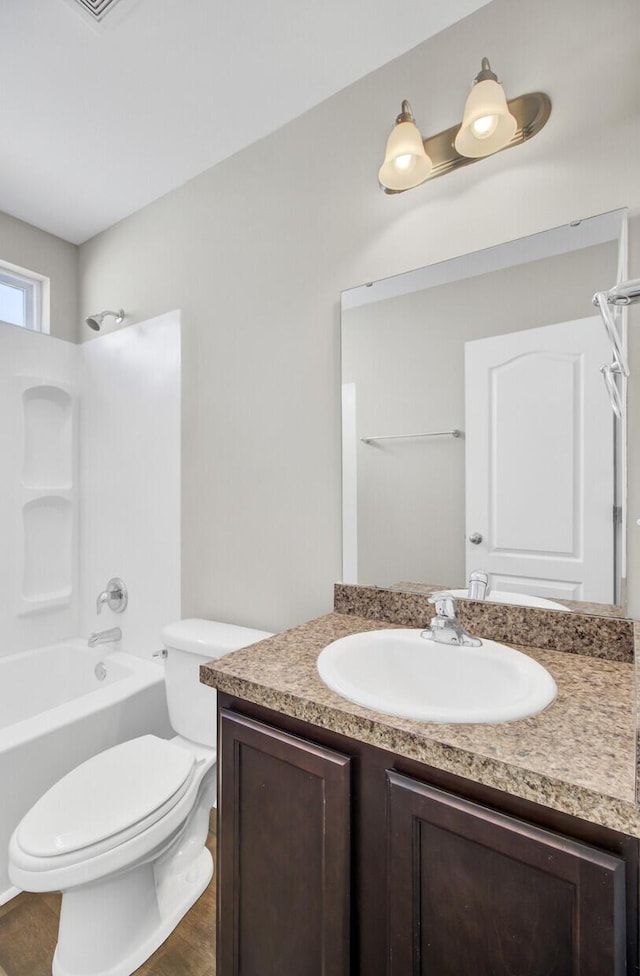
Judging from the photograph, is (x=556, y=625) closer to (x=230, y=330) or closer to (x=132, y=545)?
(x=230, y=330)

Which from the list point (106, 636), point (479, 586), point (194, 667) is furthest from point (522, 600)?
point (106, 636)

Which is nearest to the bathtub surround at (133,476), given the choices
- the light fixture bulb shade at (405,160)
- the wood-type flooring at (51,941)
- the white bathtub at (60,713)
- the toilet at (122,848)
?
the white bathtub at (60,713)

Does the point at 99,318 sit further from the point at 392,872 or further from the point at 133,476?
the point at 392,872

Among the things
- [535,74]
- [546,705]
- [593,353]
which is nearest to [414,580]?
[546,705]

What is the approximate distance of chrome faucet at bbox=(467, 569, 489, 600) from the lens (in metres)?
1.26

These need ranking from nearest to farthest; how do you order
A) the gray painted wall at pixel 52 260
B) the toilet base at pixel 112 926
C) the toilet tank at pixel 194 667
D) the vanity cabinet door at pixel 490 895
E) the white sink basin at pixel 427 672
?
1. the vanity cabinet door at pixel 490 895
2. the white sink basin at pixel 427 672
3. the toilet base at pixel 112 926
4. the toilet tank at pixel 194 667
5. the gray painted wall at pixel 52 260

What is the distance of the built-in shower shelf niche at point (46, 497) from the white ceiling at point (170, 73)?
97 cm

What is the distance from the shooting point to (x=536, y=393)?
3.98 ft

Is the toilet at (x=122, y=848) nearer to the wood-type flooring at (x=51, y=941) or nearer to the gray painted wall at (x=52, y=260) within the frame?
the wood-type flooring at (x=51, y=941)

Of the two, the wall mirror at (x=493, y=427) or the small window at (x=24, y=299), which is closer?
the wall mirror at (x=493, y=427)

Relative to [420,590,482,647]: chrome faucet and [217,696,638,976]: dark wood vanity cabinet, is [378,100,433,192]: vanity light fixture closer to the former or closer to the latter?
[420,590,482,647]: chrome faucet

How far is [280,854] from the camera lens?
908 millimetres

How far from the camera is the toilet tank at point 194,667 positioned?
1.67 metres

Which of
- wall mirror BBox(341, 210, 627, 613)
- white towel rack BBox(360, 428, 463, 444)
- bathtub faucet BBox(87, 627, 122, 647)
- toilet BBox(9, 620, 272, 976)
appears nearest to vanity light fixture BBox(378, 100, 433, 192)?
wall mirror BBox(341, 210, 627, 613)
